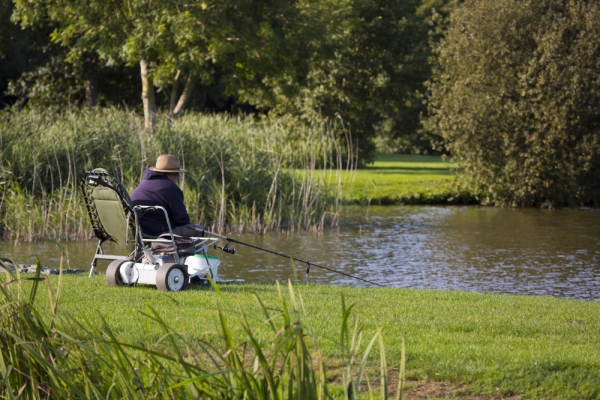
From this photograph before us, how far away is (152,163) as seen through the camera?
1712 cm

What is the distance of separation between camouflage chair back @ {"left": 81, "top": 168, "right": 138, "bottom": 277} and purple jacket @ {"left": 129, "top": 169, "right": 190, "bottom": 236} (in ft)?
0.76

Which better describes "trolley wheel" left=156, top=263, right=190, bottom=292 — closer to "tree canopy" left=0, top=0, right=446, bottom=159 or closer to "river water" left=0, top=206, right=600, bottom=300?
"river water" left=0, top=206, right=600, bottom=300

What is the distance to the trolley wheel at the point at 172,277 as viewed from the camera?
27.5 feet

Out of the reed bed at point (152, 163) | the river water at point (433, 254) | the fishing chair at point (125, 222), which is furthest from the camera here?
the reed bed at point (152, 163)

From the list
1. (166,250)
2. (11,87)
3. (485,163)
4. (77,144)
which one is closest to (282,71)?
(485,163)

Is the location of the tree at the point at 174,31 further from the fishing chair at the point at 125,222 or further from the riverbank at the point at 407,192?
the fishing chair at the point at 125,222

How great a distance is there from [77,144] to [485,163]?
12.6 metres

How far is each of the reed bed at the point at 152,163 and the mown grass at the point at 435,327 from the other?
6.52 metres

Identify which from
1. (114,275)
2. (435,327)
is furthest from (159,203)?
(435,327)

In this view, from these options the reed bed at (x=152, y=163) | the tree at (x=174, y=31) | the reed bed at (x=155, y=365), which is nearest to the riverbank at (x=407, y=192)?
the tree at (x=174, y=31)

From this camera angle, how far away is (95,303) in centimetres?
764

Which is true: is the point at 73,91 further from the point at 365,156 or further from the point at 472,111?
the point at 472,111

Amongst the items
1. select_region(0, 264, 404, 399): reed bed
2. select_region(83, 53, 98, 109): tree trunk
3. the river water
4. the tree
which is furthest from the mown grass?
select_region(83, 53, 98, 109): tree trunk

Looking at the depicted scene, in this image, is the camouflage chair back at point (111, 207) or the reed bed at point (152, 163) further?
the reed bed at point (152, 163)
